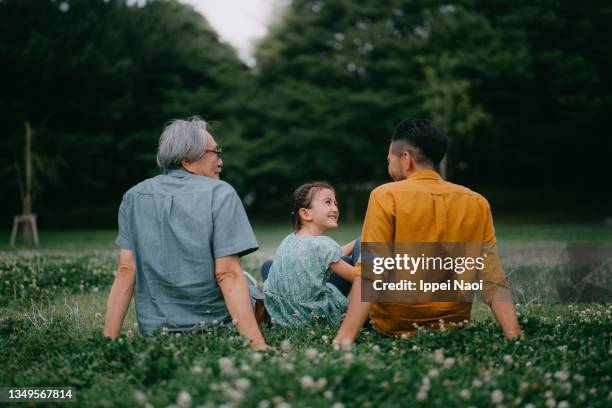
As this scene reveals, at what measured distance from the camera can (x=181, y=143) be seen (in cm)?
453

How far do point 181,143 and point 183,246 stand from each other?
0.79 meters

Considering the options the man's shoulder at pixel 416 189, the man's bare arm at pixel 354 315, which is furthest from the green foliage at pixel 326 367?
the man's shoulder at pixel 416 189

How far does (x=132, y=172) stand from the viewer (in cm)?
3269

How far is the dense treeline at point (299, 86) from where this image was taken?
26672 mm

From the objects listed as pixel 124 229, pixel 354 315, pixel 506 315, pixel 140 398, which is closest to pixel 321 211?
pixel 354 315

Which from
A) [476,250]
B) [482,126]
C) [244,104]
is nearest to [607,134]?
[482,126]

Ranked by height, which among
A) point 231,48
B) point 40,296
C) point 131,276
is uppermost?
point 231,48

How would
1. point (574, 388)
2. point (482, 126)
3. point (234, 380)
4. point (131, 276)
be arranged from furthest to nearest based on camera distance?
point (482, 126)
point (131, 276)
point (574, 388)
point (234, 380)

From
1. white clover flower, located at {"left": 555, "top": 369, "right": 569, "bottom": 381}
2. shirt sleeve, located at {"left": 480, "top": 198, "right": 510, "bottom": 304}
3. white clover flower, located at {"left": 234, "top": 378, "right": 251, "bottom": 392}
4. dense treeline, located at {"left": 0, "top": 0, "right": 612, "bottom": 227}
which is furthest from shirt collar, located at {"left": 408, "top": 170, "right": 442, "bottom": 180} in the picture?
dense treeline, located at {"left": 0, "top": 0, "right": 612, "bottom": 227}

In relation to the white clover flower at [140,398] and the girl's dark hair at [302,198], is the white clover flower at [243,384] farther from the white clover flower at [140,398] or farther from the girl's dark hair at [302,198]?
the girl's dark hair at [302,198]

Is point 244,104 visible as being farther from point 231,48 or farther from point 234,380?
point 234,380

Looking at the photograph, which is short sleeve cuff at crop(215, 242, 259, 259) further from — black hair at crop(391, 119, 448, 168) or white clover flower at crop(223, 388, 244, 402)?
white clover flower at crop(223, 388, 244, 402)

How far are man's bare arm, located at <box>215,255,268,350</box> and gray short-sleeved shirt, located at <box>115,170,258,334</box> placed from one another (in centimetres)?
9

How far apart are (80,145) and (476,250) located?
26717 mm
